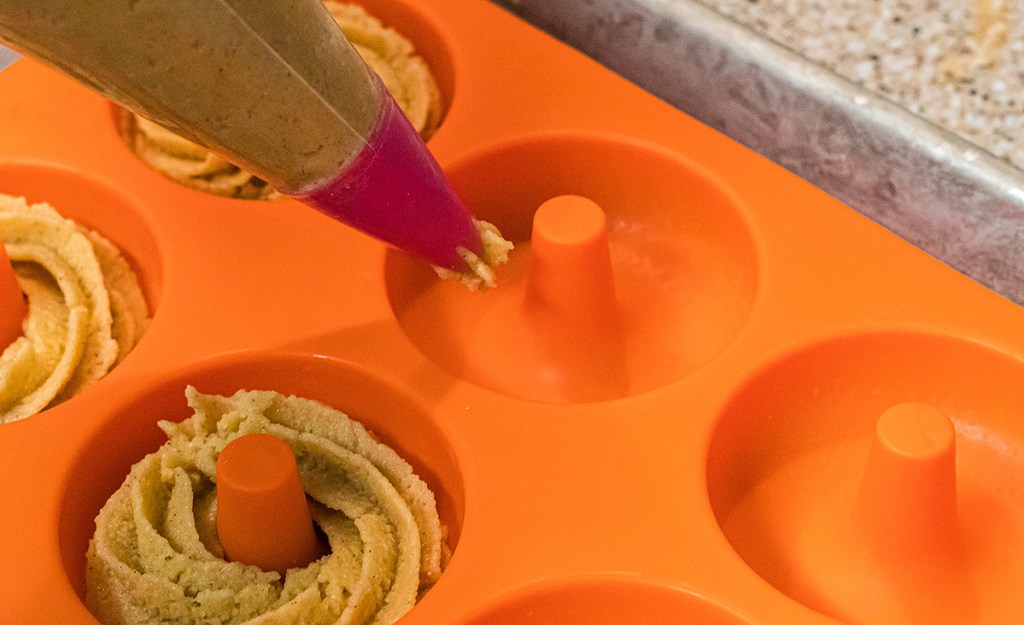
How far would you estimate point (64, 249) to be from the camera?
3.56ft

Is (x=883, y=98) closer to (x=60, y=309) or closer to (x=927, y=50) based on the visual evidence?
(x=927, y=50)

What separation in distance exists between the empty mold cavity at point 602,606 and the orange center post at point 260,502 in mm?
155

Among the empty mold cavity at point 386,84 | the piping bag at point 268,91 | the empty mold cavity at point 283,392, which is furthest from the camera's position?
the empty mold cavity at point 386,84

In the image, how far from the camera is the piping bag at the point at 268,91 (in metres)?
0.64

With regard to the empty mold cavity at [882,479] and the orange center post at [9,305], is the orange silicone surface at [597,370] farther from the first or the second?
the orange center post at [9,305]

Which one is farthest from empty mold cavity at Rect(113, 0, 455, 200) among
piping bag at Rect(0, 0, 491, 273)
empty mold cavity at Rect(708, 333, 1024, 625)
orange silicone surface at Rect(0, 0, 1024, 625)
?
empty mold cavity at Rect(708, 333, 1024, 625)

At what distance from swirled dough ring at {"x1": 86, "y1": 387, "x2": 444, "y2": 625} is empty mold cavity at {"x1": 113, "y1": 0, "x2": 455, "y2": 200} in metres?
0.28

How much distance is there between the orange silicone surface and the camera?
2.75ft

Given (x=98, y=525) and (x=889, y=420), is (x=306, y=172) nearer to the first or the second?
(x=98, y=525)

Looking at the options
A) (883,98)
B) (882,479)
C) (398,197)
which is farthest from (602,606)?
(883,98)

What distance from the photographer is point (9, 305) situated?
1.02m

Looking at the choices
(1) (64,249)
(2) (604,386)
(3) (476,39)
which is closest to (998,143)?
(2) (604,386)

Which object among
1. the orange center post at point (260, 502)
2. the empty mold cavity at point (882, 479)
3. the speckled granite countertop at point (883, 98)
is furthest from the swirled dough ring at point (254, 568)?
the speckled granite countertop at point (883, 98)

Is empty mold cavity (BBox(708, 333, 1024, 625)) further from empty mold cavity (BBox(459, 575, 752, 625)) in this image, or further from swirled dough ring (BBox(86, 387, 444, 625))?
swirled dough ring (BBox(86, 387, 444, 625))
